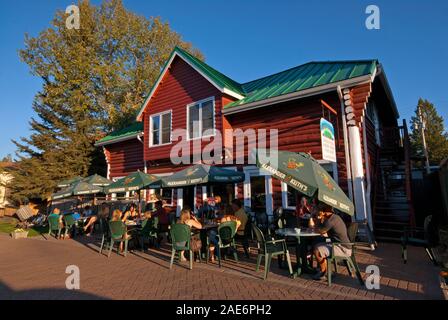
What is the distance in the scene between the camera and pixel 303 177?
4.69 metres

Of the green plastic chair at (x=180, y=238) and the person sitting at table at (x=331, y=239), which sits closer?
the person sitting at table at (x=331, y=239)

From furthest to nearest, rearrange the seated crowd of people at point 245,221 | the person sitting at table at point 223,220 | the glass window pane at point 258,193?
the glass window pane at point 258,193, the person sitting at table at point 223,220, the seated crowd of people at point 245,221

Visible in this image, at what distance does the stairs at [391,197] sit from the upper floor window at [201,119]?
7232 millimetres

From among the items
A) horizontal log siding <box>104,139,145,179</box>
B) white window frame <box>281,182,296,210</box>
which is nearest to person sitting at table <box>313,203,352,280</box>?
white window frame <box>281,182,296,210</box>

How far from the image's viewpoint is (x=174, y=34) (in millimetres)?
30547

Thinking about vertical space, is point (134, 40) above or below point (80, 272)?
above

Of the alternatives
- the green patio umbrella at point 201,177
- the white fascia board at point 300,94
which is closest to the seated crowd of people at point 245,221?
the green patio umbrella at point 201,177

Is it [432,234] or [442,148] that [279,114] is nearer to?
[432,234]

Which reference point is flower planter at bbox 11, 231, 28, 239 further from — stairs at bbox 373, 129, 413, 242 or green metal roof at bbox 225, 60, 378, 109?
stairs at bbox 373, 129, 413, 242

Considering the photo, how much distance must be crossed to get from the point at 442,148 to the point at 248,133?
35.8 meters

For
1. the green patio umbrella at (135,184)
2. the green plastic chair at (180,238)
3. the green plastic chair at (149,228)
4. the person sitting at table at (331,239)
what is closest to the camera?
the person sitting at table at (331,239)

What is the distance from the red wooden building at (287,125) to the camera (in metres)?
8.88

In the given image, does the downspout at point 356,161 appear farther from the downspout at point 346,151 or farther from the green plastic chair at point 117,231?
the green plastic chair at point 117,231
